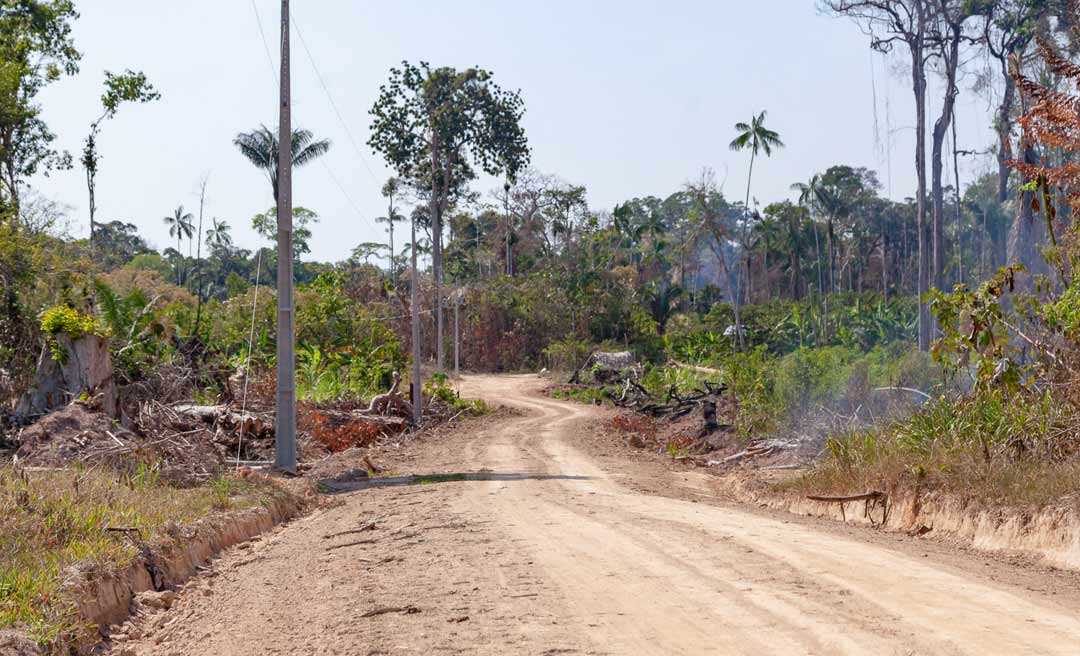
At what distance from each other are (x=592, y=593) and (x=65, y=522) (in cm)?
493

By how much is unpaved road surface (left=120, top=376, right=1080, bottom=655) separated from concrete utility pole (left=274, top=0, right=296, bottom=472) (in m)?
5.16

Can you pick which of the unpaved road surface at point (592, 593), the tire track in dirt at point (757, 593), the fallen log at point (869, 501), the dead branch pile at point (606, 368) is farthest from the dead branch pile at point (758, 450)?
the dead branch pile at point (606, 368)

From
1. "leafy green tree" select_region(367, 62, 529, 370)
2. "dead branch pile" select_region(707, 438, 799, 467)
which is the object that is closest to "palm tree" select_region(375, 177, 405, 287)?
"leafy green tree" select_region(367, 62, 529, 370)

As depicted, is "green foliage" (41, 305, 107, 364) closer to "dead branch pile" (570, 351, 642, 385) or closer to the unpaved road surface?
the unpaved road surface

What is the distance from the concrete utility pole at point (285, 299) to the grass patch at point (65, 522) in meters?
4.15

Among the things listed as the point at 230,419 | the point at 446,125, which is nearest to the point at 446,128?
the point at 446,125

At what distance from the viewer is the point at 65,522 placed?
9953 millimetres

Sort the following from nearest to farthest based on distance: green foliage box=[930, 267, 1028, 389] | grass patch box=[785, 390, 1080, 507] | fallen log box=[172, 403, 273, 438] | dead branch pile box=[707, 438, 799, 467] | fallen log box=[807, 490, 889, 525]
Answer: grass patch box=[785, 390, 1080, 507], green foliage box=[930, 267, 1028, 389], fallen log box=[807, 490, 889, 525], dead branch pile box=[707, 438, 799, 467], fallen log box=[172, 403, 273, 438]

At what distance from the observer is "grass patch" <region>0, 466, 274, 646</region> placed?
743 cm

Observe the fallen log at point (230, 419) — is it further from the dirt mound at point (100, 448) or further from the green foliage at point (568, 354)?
the green foliage at point (568, 354)

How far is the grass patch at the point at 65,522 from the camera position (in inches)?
293

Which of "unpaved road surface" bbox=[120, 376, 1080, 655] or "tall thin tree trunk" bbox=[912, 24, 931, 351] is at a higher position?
"tall thin tree trunk" bbox=[912, 24, 931, 351]

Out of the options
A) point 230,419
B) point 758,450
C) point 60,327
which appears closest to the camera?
point 60,327

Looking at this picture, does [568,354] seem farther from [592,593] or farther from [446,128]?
[592,593]
